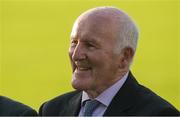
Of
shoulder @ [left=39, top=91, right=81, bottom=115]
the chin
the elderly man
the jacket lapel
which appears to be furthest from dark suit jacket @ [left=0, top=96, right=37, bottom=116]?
the jacket lapel

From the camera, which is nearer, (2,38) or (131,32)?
(131,32)

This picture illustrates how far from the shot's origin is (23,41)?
40.4 feet

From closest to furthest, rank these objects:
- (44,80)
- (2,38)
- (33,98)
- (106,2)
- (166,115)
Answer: (166,115), (33,98), (44,80), (106,2), (2,38)

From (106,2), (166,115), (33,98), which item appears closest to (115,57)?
(166,115)

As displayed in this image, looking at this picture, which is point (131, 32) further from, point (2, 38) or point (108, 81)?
point (2, 38)

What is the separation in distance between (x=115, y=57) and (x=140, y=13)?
8.57 m

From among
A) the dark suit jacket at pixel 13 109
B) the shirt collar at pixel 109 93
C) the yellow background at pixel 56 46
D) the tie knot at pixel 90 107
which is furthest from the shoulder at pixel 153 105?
the yellow background at pixel 56 46

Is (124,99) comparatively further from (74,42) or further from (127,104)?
(74,42)

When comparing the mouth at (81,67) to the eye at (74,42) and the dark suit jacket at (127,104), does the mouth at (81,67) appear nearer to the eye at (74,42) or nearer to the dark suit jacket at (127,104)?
the eye at (74,42)

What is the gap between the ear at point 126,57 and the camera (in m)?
3.97

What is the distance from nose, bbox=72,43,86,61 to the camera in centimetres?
385

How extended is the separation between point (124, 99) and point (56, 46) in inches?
321

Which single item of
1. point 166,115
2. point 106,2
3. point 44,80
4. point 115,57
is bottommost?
point 44,80

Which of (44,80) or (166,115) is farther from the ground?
(166,115)
